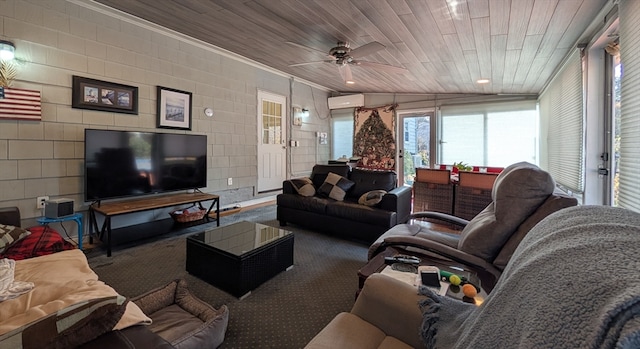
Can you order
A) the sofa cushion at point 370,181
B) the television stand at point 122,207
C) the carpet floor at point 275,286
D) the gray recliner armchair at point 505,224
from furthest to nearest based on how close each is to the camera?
the sofa cushion at point 370,181 → the television stand at point 122,207 → the carpet floor at point 275,286 → the gray recliner armchair at point 505,224

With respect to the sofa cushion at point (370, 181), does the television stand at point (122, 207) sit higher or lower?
lower

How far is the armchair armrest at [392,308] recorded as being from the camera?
3.33 feet

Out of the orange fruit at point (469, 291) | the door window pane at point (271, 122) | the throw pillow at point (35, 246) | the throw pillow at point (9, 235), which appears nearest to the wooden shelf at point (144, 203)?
the throw pillow at point (35, 246)

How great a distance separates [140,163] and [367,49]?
10.3 feet

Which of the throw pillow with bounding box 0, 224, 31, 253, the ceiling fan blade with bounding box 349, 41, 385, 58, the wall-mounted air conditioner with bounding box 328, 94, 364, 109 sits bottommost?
the throw pillow with bounding box 0, 224, 31, 253

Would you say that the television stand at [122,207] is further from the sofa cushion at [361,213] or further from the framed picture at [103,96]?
the sofa cushion at [361,213]

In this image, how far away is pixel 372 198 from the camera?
3.42 metres

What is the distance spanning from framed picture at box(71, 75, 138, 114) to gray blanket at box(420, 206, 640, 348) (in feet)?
13.8

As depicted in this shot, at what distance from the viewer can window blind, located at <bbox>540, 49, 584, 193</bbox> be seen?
8.65 ft

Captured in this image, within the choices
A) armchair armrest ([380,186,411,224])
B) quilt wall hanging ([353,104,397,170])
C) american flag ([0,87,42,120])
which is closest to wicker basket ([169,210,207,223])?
american flag ([0,87,42,120])

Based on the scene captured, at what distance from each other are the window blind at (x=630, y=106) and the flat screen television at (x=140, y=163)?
4.47 meters

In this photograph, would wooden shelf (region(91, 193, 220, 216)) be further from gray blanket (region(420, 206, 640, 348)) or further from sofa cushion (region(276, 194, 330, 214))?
gray blanket (region(420, 206, 640, 348))

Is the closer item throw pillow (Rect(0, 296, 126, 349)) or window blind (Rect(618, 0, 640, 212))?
throw pillow (Rect(0, 296, 126, 349))

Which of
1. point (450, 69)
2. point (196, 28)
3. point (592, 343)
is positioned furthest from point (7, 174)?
point (450, 69)
